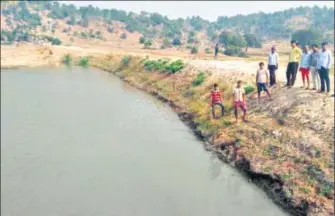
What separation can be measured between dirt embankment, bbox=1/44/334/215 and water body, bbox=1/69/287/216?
71 cm

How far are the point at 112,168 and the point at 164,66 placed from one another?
28494mm

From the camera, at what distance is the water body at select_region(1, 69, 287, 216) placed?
1688 cm

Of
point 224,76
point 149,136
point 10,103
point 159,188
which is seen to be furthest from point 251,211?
point 10,103

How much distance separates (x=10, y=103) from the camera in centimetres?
3928

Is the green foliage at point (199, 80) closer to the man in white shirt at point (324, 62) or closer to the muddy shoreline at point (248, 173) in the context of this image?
the muddy shoreline at point (248, 173)

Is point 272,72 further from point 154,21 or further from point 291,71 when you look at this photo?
point 154,21

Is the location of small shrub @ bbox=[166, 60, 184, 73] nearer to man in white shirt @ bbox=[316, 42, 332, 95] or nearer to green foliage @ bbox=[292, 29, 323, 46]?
man in white shirt @ bbox=[316, 42, 332, 95]

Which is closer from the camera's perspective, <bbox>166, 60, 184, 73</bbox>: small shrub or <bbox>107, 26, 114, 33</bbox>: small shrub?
<bbox>166, 60, 184, 73</bbox>: small shrub

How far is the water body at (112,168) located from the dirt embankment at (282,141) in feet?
2.33

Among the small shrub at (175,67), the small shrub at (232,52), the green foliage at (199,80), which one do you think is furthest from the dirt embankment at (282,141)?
the small shrub at (232,52)

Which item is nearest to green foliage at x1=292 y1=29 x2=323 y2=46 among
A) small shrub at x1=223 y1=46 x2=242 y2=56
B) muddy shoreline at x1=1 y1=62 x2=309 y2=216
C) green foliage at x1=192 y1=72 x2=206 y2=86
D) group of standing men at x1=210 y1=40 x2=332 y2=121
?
small shrub at x1=223 y1=46 x2=242 y2=56

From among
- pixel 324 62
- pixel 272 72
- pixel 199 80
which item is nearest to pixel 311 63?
pixel 324 62

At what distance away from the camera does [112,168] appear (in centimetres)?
2105

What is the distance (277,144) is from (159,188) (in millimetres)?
5873
